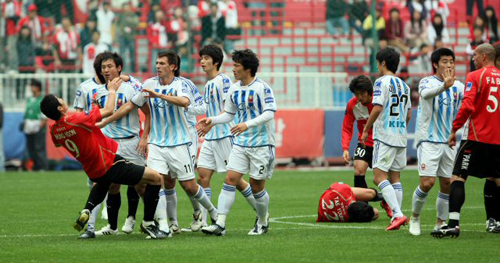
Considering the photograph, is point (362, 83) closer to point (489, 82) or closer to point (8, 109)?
point (489, 82)

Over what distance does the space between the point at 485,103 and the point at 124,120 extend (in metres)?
4.42

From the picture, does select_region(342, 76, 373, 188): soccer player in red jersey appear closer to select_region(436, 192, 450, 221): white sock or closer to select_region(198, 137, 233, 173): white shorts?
select_region(198, 137, 233, 173): white shorts

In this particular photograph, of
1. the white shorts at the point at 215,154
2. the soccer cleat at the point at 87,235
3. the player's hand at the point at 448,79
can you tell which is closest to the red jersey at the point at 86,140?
the soccer cleat at the point at 87,235

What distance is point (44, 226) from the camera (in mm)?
12422

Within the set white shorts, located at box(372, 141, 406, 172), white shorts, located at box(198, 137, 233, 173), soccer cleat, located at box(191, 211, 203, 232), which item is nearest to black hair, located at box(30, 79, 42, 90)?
white shorts, located at box(198, 137, 233, 173)

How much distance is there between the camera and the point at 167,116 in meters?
11.1

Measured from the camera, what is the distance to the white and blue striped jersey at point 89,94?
1183 cm

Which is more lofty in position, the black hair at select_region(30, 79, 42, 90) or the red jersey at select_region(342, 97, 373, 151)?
the black hair at select_region(30, 79, 42, 90)

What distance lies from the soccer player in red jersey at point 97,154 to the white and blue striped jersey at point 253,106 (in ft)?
3.98

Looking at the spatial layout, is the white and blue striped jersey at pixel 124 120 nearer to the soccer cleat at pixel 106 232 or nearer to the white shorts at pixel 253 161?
the soccer cleat at pixel 106 232

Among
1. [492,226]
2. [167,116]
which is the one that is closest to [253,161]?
[167,116]

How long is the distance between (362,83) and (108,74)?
3.51 m

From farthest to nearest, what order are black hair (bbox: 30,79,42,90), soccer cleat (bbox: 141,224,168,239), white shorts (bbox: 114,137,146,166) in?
1. black hair (bbox: 30,79,42,90)
2. white shorts (bbox: 114,137,146,166)
3. soccer cleat (bbox: 141,224,168,239)

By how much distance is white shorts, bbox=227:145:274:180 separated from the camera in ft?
36.4
